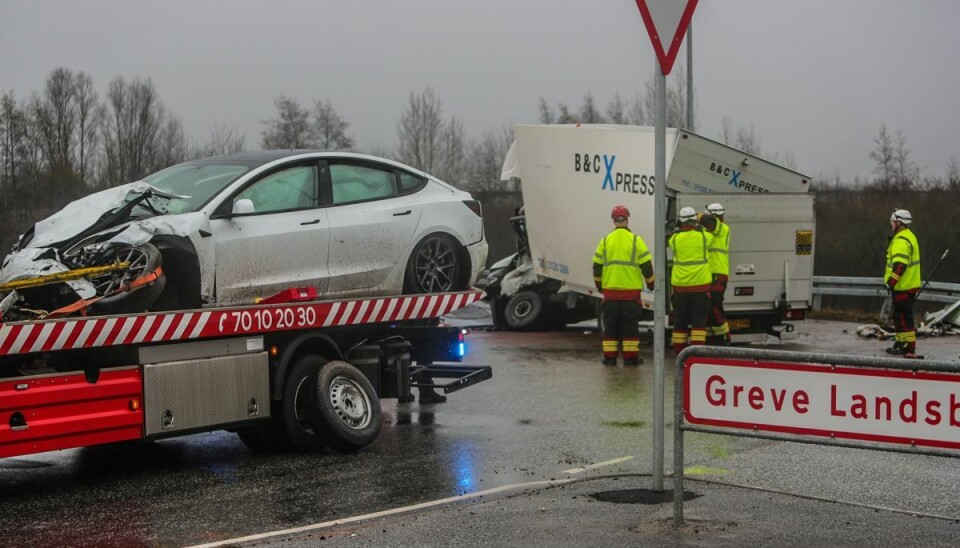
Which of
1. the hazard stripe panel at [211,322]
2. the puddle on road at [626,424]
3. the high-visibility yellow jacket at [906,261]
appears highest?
the high-visibility yellow jacket at [906,261]

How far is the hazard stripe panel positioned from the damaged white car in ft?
0.93

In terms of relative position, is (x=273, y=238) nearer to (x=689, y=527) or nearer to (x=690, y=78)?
(x=689, y=527)

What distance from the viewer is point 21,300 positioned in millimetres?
8297

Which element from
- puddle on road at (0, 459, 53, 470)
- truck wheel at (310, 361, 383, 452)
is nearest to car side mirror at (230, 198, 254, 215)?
truck wheel at (310, 361, 383, 452)

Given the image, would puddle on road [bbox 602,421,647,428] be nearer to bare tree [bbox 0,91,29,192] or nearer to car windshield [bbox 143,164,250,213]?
car windshield [bbox 143,164,250,213]

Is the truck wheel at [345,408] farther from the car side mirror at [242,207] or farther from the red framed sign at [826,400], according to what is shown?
the red framed sign at [826,400]

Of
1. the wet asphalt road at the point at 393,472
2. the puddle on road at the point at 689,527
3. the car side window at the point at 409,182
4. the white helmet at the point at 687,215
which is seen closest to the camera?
the puddle on road at the point at 689,527

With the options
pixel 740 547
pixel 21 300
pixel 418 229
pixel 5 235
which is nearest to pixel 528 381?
pixel 418 229

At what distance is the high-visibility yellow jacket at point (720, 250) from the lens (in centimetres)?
1560

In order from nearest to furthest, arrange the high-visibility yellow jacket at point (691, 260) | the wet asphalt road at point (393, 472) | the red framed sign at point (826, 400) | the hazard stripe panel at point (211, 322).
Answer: the red framed sign at point (826, 400) < the wet asphalt road at point (393, 472) < the hazard stripe panel at point (211, 322) < the high-visibility yellow jacket at point (691, 260)

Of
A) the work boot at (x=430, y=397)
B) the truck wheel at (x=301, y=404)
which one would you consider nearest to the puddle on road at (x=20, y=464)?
the truck wheel at (x=301, y=404)

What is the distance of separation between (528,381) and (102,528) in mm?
7141

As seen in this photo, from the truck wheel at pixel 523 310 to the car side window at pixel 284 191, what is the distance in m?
10.1

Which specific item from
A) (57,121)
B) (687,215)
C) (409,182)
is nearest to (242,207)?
(409,182)
